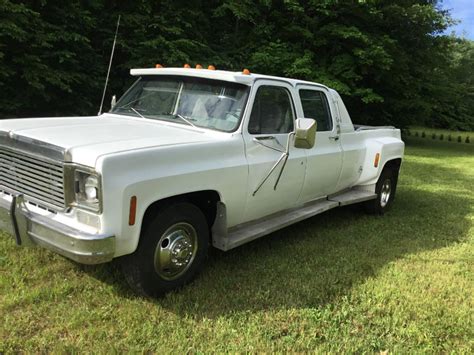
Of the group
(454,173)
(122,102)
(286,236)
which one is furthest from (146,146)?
(454,173)

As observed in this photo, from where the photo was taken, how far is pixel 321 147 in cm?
552

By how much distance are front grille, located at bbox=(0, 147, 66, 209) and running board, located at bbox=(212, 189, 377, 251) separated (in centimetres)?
142

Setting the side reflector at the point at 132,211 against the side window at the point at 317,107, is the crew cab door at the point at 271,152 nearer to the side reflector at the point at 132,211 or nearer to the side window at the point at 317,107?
→ the side window at the point at 317,107

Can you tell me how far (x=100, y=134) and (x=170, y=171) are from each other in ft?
2.42

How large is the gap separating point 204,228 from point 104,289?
1.00m

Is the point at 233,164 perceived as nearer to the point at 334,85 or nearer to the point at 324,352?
the point at 324,352

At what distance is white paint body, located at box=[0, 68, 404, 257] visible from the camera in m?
3.21

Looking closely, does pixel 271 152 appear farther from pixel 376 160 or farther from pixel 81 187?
pixel 376 160

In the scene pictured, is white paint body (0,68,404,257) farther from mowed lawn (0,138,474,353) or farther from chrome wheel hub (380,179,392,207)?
chrome wheel hub (380,179,392,207)

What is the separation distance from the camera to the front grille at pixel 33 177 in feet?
11.0

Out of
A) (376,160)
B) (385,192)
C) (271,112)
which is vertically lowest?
(385,192)

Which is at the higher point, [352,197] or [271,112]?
[271,112]

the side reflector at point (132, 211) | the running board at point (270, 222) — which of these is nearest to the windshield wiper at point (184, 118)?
the running board at point (270, 222)

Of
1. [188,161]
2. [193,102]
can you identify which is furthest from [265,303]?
[193,102]
